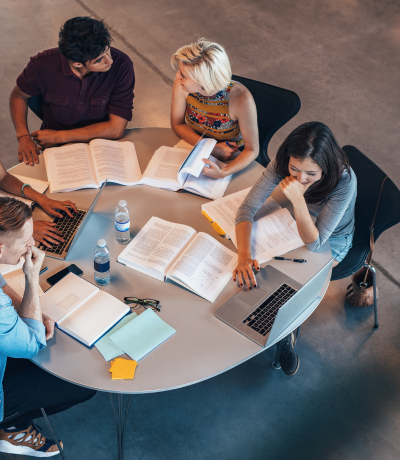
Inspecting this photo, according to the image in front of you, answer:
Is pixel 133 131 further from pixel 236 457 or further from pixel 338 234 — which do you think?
pixel 236 457

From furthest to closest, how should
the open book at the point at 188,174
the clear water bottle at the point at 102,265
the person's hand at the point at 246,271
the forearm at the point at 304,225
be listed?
the open book at the point at 188,174
the forearm at the point at 304,225
the person's hand at the point at 246,271
the clear water bottle at the point at 102,265

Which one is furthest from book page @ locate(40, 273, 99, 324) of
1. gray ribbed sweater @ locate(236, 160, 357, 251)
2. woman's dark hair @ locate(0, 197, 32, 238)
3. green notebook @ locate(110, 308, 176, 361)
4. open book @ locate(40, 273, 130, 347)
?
gray ribbed sweater @ locate(236, 160, 357, 251)

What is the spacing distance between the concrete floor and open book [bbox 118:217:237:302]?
839mm

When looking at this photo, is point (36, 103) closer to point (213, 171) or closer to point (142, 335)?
point (213, 171)

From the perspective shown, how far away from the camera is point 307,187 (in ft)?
6.98

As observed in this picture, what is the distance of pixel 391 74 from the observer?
479 cm

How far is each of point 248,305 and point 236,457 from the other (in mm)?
899

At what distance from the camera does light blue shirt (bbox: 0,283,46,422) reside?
5.03 feet

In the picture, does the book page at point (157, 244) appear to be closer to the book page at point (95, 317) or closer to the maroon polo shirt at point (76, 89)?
the book page at point (95, 317)

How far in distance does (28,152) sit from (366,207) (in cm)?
186

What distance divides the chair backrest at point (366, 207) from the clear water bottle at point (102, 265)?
127cm

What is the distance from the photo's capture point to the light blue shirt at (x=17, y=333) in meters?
1.53

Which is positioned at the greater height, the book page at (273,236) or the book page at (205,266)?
the book page at (273,236)

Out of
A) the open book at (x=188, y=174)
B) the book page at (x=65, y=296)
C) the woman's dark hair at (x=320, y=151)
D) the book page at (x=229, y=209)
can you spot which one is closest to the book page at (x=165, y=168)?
the open book at (x=188, y=174)
